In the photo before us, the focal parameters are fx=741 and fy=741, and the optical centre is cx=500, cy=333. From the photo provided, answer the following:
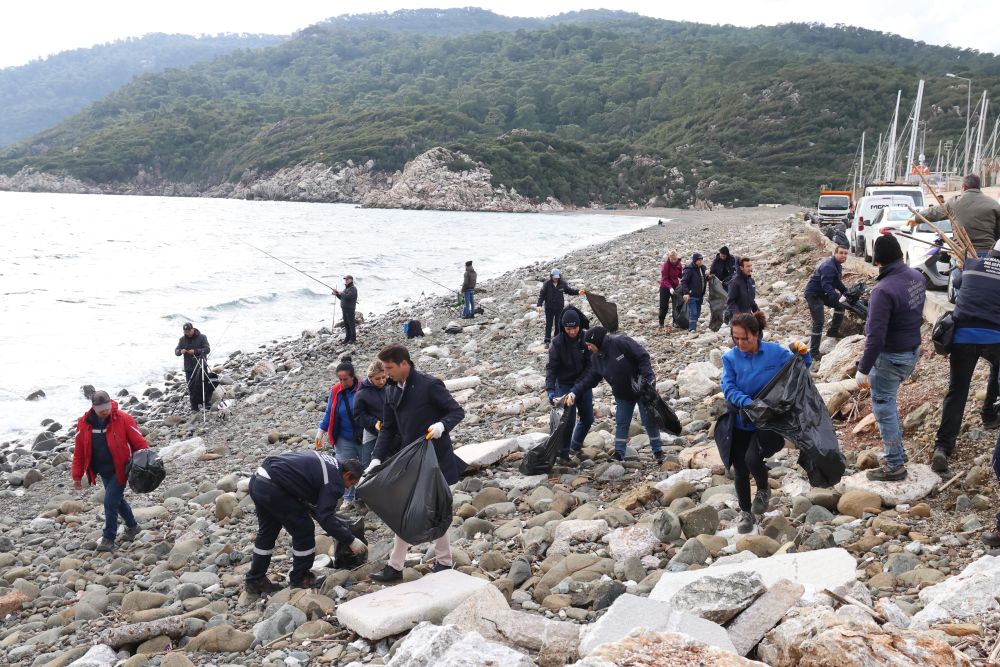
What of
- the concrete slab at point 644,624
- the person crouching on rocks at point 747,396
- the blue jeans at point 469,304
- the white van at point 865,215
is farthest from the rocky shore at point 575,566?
the blue jeans at point 469,304

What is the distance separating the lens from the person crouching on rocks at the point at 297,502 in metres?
5.37

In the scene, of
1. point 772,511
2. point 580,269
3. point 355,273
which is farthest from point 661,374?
point 355,273

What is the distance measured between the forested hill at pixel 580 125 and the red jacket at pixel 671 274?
8260 centimetres

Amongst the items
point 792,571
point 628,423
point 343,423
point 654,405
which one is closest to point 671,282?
point 628,423

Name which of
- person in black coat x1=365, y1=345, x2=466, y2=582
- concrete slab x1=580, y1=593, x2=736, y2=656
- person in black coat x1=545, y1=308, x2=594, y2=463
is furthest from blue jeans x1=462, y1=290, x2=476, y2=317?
concrete slab x1=580, y1=593, x2=736, y2=656

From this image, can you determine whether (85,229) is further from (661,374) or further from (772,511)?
(772,511)

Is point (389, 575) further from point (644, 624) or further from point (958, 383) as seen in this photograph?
point (958, 383)

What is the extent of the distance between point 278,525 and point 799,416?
12.4 ft

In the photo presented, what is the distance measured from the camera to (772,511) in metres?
5.48

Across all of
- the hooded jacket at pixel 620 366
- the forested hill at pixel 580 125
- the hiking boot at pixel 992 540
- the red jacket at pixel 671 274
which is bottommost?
the hiking boot at pixel 992 540

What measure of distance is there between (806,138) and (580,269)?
9543 cm

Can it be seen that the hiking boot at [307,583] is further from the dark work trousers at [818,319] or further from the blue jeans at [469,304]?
the blue jeans at [469,304]

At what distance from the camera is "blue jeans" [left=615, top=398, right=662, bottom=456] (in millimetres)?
7242

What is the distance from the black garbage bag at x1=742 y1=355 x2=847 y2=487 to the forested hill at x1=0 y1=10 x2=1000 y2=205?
9151 cm
